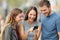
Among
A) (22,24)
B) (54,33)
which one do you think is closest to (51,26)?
(54,33)

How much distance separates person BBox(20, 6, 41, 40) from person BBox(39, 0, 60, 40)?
16 centimetres

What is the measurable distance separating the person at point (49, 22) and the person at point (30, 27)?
0.16 meters

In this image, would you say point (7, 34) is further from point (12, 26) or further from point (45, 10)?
point (45, 10)

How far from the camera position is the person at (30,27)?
2.88 m

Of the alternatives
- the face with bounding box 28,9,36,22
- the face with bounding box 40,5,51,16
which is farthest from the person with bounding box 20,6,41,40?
the face with bounding box 40,5,51,16

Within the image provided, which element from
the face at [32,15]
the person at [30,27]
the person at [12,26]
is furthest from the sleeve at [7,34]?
the face at [32,15]

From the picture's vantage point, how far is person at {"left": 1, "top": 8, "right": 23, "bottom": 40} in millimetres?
2603

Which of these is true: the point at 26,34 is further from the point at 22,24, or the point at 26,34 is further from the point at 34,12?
the point at 34,12

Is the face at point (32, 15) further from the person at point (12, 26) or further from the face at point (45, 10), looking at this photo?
the face at point (45, 10)

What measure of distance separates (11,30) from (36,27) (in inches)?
18.3

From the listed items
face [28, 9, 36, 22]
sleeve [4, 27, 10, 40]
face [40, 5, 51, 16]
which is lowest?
sleeve [4, 27, 10, 40]

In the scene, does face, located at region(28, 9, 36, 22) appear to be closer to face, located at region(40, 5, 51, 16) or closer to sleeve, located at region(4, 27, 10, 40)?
face, located at region(40, 5, 51, 16)

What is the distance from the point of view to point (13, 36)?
264 cm

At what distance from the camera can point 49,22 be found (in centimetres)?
272
